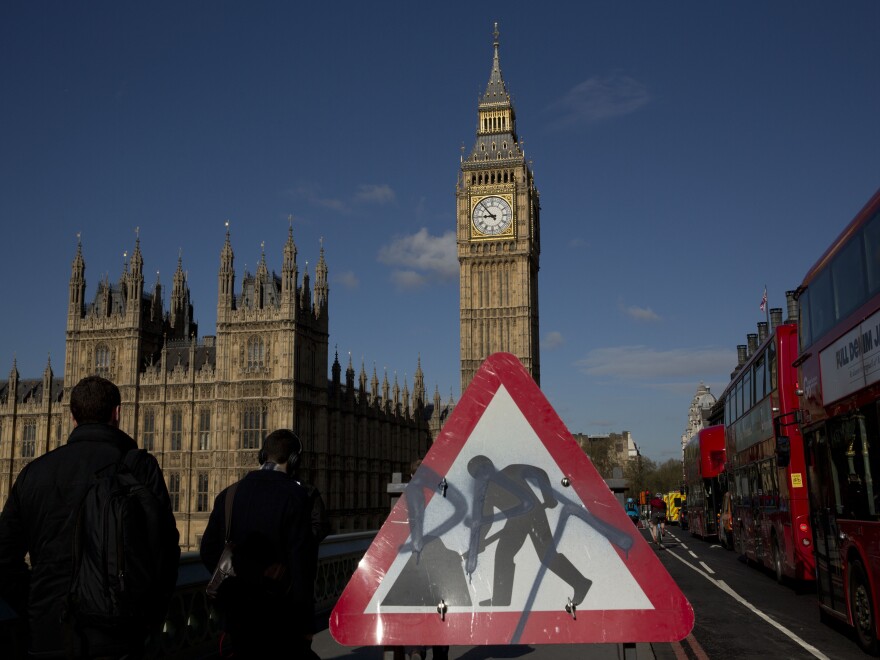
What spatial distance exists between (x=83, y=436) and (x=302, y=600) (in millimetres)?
1437

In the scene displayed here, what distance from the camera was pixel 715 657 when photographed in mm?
9953

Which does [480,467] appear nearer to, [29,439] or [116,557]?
[116,557]

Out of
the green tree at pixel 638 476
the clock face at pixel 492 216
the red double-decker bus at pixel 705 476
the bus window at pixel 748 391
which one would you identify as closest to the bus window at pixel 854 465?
the bus window at pixel 748 391

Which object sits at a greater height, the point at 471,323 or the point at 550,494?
the point at 471,323

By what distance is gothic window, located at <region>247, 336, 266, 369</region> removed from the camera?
53.5 meters

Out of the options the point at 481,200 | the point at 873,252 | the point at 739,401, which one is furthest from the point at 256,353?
the point at 873,252

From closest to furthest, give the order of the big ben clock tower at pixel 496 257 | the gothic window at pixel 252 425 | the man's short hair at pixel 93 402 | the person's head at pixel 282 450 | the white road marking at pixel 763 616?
the man's short hair at pixel 93 402, the person's head at pixel 282 450, the white road marking at pixel 763 616, the gothic window at pixel 252 425, the big ben clock tower at pixel 496 257

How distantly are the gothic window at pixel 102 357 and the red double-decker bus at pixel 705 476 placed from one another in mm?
37425

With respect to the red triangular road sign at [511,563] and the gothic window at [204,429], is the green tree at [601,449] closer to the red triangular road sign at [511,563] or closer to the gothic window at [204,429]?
the gothic window at [204,429]

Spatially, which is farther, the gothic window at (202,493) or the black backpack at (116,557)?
the gothic window at (202,493)

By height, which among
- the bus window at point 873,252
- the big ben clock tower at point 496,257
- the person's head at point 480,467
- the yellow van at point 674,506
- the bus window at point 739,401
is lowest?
the yellow van at point 674,506

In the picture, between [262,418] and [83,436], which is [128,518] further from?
[262,418]

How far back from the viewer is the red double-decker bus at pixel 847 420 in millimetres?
9117

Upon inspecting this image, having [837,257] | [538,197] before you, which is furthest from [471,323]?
[837,257]
